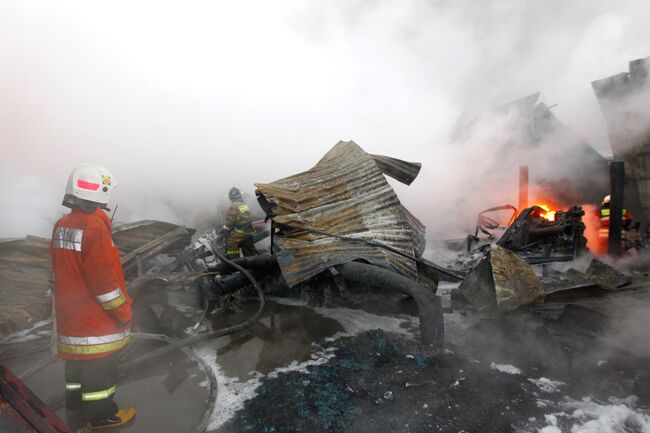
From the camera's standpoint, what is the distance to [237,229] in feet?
24.7

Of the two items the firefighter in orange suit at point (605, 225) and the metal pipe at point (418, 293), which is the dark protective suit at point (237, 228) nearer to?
the metal pipe at point (418, 293)

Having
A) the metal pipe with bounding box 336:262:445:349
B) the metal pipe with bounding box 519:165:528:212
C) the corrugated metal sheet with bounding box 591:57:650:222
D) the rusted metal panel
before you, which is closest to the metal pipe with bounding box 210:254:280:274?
the metal pipe with bounding box 336:262:445:349

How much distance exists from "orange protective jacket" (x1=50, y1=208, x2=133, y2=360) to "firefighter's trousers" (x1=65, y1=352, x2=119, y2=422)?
0.09 m

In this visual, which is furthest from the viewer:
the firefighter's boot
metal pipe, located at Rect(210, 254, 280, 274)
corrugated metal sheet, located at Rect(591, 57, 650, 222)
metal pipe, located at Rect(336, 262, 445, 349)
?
corrugated metal sheet, located at Rect(591, 57, 650, 222)

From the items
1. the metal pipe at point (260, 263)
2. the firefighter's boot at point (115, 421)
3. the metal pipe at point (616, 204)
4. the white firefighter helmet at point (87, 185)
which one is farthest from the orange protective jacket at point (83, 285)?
the metal pipe at point (616, 204)

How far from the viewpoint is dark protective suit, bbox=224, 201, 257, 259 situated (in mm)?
7469

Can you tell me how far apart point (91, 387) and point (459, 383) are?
313 cm

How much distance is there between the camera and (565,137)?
11727mm

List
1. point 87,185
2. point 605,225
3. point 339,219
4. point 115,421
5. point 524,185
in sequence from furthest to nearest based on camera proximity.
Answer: point 524,185, point 605,225, point 339,219, point 115,421, point 87,185

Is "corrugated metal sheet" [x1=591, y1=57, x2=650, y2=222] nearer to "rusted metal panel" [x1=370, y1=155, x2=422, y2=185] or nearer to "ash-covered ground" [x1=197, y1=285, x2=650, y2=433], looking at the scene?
"rusted metal panel" [x1=370, y1=155, x2=422, y2=185]

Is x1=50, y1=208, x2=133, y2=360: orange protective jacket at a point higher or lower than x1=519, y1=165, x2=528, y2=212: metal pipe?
lower

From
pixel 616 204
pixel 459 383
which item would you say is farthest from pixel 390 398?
pixel 616 204

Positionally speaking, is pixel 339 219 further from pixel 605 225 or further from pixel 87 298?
pixel 605 225

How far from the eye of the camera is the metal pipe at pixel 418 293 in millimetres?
4168
